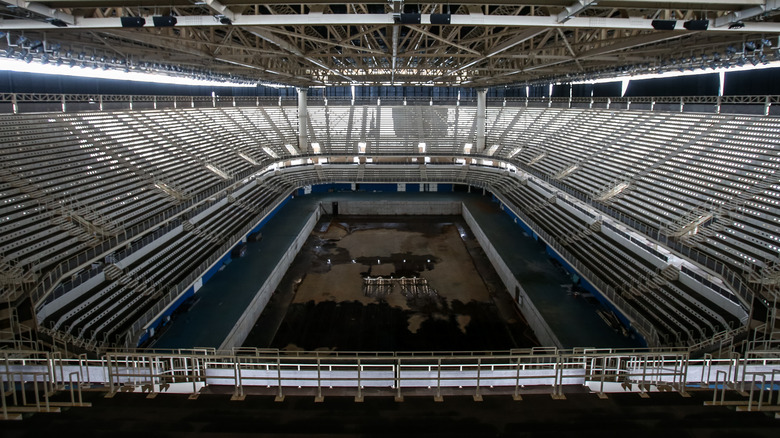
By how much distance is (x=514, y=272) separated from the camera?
1972cm

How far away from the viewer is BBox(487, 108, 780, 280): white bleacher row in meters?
15.2

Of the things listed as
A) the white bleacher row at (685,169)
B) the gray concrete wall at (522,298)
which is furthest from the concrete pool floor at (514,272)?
the white bleacher row at (685,169)

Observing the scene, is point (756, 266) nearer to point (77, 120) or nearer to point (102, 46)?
point (102, 46)

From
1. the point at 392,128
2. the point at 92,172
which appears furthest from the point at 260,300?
the point at 392,128

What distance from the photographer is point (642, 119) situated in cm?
2853

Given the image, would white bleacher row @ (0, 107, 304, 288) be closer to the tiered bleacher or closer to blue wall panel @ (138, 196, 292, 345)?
the tiered bleacher

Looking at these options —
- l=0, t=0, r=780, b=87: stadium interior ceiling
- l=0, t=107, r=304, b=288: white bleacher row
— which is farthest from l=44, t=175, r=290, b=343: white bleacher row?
l=0, t=0, r=780, b=87: stadium interior ceiling

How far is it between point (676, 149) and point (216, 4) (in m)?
21.7

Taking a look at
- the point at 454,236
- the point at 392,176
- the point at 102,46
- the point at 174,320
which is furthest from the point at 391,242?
the point at 102,46

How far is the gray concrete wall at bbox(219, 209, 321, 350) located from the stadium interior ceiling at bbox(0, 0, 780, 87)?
28.2 ft

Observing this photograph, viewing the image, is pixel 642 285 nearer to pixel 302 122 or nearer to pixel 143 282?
pixel 143 282

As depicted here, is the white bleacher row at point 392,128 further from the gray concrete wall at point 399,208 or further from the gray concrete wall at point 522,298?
the gray concrete wall at point 522,298

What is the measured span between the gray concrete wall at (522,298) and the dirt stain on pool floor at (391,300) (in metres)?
0.28

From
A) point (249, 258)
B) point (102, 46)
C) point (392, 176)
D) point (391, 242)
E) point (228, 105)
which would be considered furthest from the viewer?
point (228, 105)
